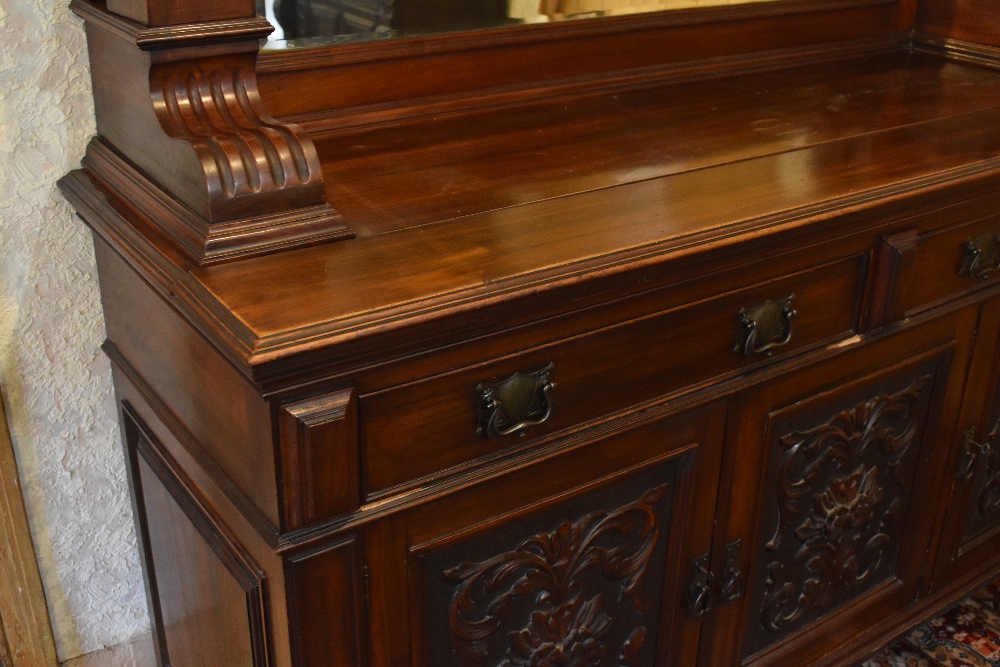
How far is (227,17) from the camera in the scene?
3.19 feet

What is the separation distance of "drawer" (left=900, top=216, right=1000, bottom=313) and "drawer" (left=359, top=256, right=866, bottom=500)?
0.10 m

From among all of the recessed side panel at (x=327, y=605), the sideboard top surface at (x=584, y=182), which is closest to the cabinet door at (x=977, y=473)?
the sideboard top surface at (x=584, y=182)

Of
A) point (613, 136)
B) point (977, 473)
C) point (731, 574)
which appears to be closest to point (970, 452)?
point (977, 473)

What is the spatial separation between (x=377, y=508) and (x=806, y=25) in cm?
118

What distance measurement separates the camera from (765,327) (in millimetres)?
1161

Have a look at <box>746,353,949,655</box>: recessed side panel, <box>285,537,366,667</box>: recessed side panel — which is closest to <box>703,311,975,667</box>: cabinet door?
<box>746,353,949,655</box>: recessed side panel

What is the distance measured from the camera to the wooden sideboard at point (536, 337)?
2.99 feet

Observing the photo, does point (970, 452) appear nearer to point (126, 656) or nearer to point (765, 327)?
point (765, 327)

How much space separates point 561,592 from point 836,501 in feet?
1.52

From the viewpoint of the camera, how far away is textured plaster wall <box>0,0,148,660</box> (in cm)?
114

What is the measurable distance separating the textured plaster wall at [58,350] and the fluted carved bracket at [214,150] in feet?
0.42

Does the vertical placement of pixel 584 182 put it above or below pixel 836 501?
above

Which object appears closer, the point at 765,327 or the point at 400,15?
the point at 765,327

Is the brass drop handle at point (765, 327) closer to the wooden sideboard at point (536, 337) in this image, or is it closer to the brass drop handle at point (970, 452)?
the wooden sideboard at point (536, 337)
